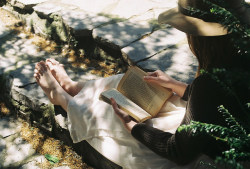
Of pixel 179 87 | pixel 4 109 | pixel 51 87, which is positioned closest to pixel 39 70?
pixel 51 87

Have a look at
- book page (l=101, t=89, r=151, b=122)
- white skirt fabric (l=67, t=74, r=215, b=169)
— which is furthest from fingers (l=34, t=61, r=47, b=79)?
book page (l=101, t=89, r=151, b=122)

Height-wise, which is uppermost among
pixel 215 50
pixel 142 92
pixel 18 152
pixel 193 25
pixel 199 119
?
pixel 193 25

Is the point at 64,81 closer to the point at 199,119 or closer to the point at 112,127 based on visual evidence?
the point at 112,127

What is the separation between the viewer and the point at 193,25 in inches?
76.4

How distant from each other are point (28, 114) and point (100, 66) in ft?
3.30

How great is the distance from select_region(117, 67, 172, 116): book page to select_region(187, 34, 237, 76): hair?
2.03 feet

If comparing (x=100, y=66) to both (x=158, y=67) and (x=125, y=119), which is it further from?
(x=125, y=119)

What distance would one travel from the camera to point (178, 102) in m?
2.62

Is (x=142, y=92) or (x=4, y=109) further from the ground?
(x=142, y=92)

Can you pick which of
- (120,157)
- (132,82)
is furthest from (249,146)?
(132,82)

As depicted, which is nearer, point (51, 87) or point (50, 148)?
point (51, 87)

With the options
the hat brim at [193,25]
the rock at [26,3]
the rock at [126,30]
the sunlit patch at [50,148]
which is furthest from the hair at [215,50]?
the rock at [26,3]

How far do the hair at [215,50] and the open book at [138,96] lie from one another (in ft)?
2.06

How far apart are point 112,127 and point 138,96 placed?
1.01 feet
